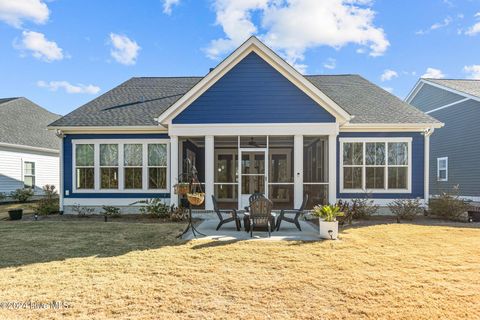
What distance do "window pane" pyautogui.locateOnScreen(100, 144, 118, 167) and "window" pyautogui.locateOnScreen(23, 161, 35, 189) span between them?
10.4 meters

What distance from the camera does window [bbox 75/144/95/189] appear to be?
40.8 ft

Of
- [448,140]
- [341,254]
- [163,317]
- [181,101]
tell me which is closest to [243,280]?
[163,317]

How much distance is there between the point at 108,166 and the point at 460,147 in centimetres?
1858

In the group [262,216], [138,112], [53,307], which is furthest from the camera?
[138,112]

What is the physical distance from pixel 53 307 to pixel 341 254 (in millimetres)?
5152

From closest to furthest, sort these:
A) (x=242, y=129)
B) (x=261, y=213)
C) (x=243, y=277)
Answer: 1. (x=243, y=277)
2. (x=261, y=213)
3. (x=242, y=129)

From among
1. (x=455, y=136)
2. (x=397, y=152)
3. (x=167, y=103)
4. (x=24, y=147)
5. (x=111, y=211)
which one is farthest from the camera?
(x=24, y=147)

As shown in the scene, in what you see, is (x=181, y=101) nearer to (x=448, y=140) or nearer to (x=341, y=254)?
(x=341, y=254)

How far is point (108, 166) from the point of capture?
40.8ft

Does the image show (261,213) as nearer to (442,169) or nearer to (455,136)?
(455,136)

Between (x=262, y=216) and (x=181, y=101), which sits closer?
(x=262, y=216)

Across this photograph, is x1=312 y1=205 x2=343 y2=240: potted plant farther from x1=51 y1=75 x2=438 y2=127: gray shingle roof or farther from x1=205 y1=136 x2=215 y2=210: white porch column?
x1=51 y1=75 x2=438 y2=127: gray shingle roof

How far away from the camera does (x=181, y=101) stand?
11.0 metres

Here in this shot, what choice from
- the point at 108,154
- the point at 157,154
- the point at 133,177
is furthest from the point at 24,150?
the point at 157,154
